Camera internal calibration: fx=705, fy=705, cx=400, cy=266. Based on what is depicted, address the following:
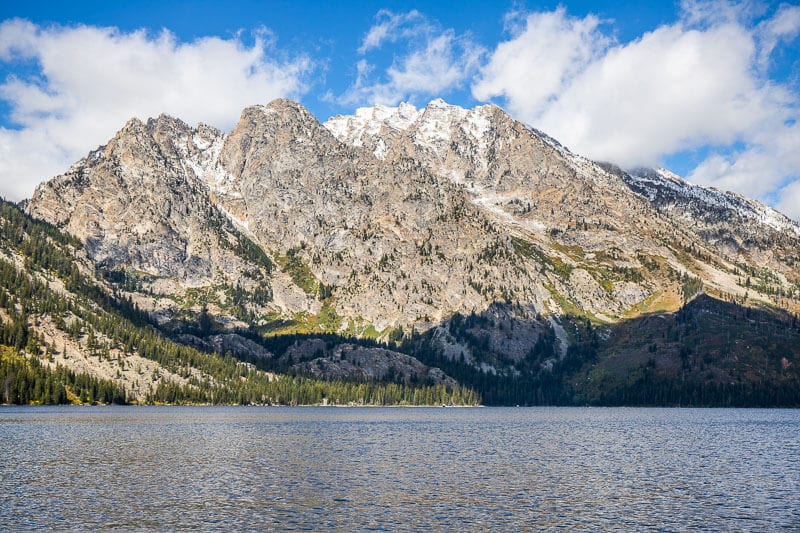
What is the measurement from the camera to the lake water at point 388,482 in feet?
195

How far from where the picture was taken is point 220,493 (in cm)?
7094

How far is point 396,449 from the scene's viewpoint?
11781cm

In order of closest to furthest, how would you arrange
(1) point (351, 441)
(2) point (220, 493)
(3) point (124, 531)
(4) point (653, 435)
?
1. (3) point (124, 531)
2. (2) point (220, 493)
3. (1) point (351, 441)
4. (4) point (653, 435)

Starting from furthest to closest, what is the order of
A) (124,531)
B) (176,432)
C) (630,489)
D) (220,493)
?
(176,432)
(630,489)
(220,493)
(124,531)

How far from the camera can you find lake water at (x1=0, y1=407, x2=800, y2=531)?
195 feet

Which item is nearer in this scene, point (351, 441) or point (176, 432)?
point (351, 441)

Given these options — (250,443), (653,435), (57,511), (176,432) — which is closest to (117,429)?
(176,432)

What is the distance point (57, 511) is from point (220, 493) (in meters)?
15.5

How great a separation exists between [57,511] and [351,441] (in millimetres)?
74867

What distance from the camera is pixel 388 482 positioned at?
79875 mm

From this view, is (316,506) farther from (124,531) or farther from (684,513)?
(684,513)

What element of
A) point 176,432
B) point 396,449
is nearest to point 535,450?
point 396,449

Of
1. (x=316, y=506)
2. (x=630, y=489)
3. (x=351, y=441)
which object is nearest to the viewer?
(x=316, y=506)

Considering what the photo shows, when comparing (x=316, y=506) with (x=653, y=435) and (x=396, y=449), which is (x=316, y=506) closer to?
(x=396, y=449)
